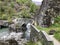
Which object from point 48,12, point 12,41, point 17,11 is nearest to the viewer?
point 48,12

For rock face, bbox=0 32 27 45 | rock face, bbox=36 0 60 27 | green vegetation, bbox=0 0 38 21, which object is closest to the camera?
rock face, bbox=36 0 60 27

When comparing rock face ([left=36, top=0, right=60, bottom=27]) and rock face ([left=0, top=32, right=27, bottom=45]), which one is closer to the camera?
rock face ([left=36, top=0, right=60, bottom=27])

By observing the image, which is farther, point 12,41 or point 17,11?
point 17,11

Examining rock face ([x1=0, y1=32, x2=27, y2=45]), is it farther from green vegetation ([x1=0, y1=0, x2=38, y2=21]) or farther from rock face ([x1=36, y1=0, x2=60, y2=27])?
green vegetation ([x1=0, y1=0, x2=38, y2=21])

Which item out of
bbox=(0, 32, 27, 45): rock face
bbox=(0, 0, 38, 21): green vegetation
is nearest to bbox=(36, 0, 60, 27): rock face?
bbox=(0, 32, 27, 45): rock face

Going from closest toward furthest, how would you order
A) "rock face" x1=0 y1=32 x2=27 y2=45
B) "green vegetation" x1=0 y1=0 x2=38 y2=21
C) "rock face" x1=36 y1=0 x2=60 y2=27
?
"rock face" x1=36 y1=0 x2=60 y2=27 < "rock face" x1=0 y1=32 x2=27 y2=45 < "green vegetation" x1=0 y1=0 x2=38 y2=21

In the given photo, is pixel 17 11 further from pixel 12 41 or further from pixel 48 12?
pixel 48 12

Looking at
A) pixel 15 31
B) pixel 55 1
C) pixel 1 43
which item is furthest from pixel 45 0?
pixel 15 31

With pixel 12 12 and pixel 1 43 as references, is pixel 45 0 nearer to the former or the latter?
pixel 1 43

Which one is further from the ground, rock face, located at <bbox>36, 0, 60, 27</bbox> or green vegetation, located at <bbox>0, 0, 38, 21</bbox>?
rock face, located at <bbox>36, 0, 60, 27</bbox>

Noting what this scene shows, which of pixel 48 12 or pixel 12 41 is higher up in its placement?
pixel 48 12

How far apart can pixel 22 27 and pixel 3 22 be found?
4.61 m

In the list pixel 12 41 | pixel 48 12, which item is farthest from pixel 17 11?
pixel 48 12

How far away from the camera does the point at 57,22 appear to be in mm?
15625
